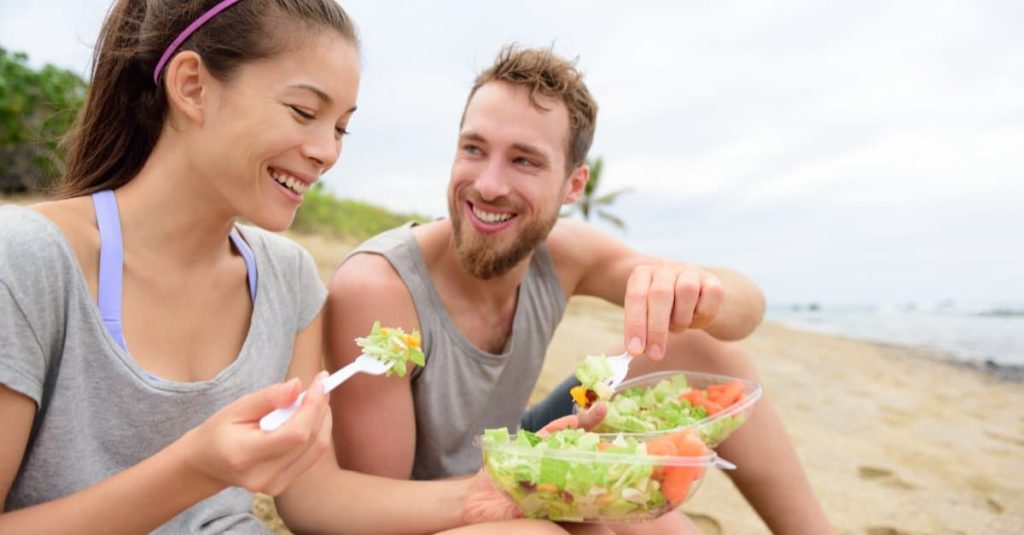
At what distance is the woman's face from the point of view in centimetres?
174

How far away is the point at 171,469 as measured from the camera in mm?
1414

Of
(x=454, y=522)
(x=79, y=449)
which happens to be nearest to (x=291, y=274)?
(x=79, y=449)

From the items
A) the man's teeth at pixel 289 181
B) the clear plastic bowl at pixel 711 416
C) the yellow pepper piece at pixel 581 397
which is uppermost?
the man's teeth at pixel 289 181

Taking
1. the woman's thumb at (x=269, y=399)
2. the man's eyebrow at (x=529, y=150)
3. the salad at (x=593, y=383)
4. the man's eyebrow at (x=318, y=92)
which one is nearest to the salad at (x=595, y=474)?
the salad at (x=593, y=383)

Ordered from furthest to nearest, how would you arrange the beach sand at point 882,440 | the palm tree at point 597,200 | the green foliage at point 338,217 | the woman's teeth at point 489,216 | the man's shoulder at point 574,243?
the palm tree at point 597,200
the green foliage at point 338,217
the beach sand at point 882,440
the man's shoulder at point 574,243
the woman's teeth at point 489,216

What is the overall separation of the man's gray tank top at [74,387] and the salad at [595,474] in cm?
72

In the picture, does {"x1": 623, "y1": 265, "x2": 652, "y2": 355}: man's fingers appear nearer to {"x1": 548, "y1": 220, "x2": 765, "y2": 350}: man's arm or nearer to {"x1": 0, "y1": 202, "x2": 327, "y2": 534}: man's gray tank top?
{"x1": 548, "y1": 220, "x2": 765, "y2": 350}: man's arm

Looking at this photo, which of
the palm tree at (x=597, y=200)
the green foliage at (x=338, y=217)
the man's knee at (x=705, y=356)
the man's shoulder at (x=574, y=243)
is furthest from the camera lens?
the palm tree at (x=597, y=200)

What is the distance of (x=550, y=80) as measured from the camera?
2.86 meters

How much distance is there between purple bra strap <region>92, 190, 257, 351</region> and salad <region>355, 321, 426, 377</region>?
0.55m

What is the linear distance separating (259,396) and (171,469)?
285 millimetres

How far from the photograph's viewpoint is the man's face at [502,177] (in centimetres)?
269

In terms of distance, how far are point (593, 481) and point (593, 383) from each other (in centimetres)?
50

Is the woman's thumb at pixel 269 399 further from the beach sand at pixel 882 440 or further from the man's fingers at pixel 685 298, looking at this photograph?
the beach sand at pixel 882 440
